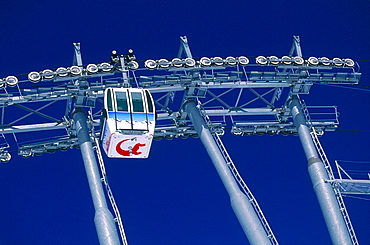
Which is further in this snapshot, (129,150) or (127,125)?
(129,150)

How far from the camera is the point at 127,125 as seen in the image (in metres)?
39.8

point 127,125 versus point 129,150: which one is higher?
point 127,125

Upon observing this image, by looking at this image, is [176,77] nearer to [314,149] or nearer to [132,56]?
[132,56]

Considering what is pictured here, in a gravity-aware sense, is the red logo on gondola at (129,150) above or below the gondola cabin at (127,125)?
below

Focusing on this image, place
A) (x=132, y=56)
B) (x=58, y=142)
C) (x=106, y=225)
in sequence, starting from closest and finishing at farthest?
(x=106, y=225)
(x=132, y=56)
(x=58, y=142)

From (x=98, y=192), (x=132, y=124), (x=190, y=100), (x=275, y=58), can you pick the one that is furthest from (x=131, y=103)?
(x=275, y=58)

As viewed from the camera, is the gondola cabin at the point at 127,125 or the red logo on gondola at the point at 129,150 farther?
the red logo on gondola at the point at 129,150

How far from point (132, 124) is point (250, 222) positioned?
7.97 metres

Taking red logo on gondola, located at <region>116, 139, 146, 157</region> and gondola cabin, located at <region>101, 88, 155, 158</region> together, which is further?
red logo on gondola, located at <region>116, 139, 146, 157</region>

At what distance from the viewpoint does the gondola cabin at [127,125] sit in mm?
39719

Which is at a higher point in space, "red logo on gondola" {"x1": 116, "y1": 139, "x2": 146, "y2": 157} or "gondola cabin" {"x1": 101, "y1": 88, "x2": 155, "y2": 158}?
"gondola cabin" {"x1": 101, "y1": 88, "x2": 155, "y2": 158}

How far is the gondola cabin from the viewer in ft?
130

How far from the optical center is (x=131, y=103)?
40.6 meters

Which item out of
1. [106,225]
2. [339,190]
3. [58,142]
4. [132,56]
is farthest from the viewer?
[58,142]
